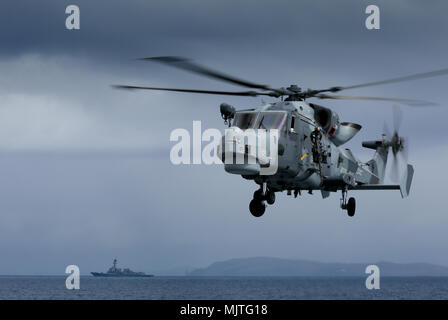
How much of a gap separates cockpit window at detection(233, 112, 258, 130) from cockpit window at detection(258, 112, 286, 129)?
13.6 inches

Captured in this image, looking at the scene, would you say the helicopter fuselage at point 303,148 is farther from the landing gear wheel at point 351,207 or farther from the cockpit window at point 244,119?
the landing gear wheel at point 351,207

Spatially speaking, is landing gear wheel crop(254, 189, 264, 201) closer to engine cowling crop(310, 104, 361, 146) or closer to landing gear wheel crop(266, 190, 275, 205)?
landing gear wheel crop(266, 190, 275, 205)

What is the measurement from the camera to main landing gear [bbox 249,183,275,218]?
2773cm

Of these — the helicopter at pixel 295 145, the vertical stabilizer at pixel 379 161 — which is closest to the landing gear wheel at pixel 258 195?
the helicopter at pixel 295 145

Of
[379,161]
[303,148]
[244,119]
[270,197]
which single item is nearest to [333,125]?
[303,148]

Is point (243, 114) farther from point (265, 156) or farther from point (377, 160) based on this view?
point (377, 160)

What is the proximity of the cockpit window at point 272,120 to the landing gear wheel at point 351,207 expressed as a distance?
8074 millimetres

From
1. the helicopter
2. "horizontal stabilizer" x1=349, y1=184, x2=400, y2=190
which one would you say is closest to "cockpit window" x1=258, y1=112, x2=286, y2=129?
the helicopter

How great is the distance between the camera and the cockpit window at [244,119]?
26219 millimetres

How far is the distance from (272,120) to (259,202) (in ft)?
12.6

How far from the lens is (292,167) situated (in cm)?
2678

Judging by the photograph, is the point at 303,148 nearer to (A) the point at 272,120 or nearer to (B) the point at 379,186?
(A) the point at 272,120

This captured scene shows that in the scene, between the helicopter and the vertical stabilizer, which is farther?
the vertical stabilizer
